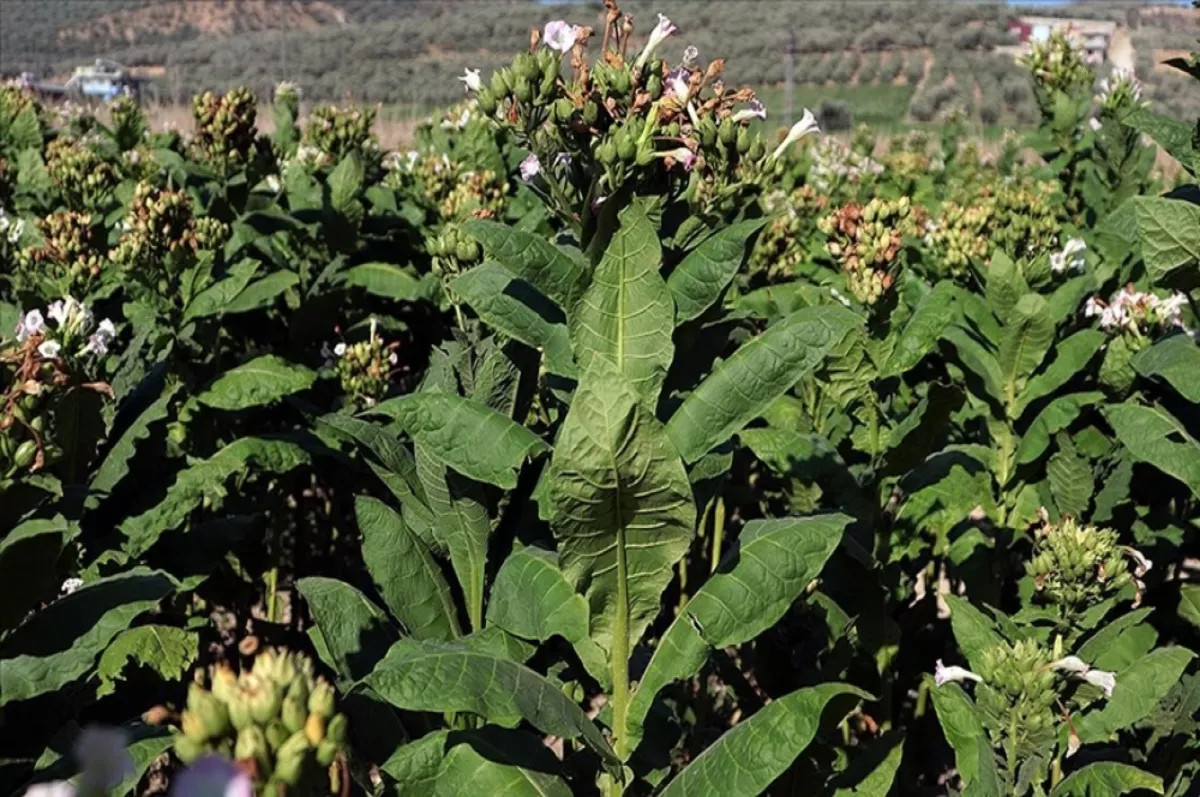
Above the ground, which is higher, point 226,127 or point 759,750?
point 226,127

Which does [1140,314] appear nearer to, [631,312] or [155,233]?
[631,312]

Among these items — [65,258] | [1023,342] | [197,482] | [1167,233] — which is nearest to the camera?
[1167,233]

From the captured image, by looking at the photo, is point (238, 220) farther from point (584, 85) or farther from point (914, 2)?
point (914, 2)

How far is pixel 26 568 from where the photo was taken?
2029 mm

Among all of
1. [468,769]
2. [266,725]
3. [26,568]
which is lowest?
[468,769]

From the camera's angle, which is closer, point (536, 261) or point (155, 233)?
point (536, 261)

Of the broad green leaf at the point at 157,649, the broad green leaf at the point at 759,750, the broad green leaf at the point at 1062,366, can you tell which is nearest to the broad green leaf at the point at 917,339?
the broad green leaf at the point at 1062,366

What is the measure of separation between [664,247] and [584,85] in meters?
0.36

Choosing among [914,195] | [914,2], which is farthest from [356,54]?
[914,195]

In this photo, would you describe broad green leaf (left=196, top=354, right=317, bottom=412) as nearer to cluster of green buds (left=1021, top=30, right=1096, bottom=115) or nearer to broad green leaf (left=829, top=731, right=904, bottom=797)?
broad green leaf (left=829, top=731, right=904, bottom=797)

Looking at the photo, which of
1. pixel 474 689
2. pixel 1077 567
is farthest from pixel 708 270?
pixel 1077 567

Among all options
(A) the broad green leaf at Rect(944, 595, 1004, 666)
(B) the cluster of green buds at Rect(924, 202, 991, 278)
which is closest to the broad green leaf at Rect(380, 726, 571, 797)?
(A) the broad green leaf at Rect(944, 595, 1004, 666)

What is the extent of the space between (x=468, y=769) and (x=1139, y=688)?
5.43 feet

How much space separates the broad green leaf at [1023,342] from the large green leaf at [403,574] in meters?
1.88
